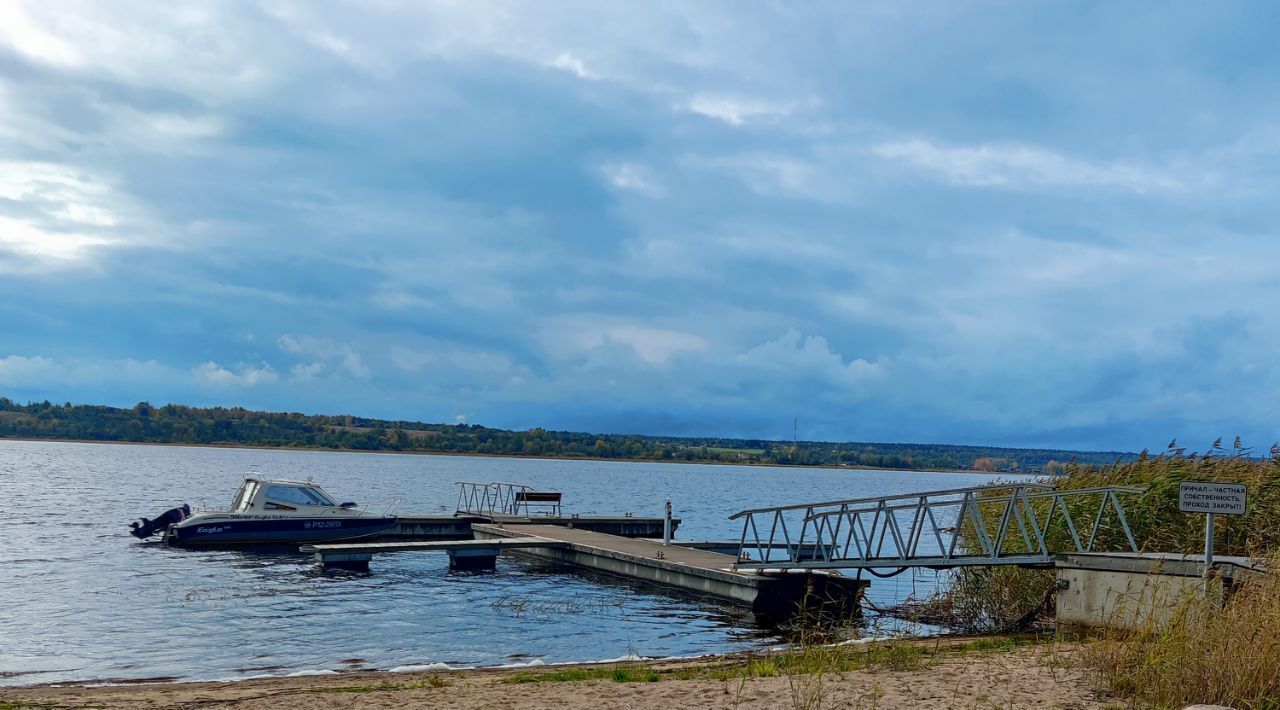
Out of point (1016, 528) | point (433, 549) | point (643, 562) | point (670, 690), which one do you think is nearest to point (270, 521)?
point (433, 549)

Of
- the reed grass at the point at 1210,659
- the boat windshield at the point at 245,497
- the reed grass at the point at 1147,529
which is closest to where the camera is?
the reed grass at the point at 1210,659

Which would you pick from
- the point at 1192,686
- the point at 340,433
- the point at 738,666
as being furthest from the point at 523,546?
the point at 340,433

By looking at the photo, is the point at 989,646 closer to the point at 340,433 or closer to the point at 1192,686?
the point at 1192,686

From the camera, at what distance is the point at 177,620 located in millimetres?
20219

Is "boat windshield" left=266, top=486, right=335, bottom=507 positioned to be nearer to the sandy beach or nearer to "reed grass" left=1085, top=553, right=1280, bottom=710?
the sandy beach

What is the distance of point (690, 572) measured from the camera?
23.4 m

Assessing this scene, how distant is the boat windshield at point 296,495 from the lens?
33375 mm

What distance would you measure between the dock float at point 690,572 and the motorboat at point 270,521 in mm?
4122

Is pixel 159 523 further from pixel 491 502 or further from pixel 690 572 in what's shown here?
pixel 690 572

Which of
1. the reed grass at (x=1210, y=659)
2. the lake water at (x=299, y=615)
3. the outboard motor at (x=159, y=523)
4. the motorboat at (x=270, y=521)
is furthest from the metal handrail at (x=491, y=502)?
the reed grass at (x=1210, y=659)

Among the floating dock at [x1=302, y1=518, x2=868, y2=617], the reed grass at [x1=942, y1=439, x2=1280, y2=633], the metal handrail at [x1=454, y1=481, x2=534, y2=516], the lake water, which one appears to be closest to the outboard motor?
the lake water

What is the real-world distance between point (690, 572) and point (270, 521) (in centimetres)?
1558

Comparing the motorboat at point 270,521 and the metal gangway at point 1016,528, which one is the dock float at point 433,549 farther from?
the metal gangway at point 1016,528

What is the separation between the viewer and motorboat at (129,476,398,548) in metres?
32.2
